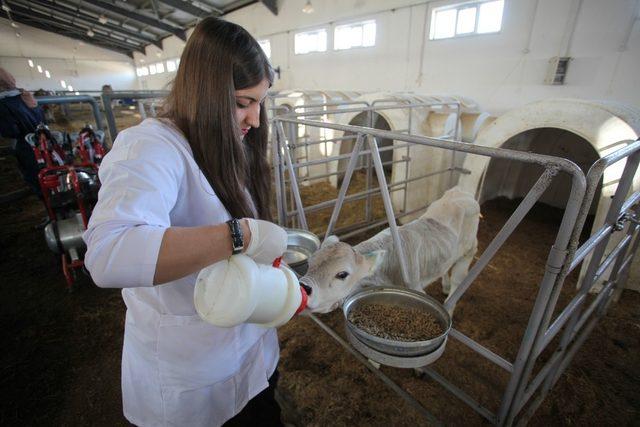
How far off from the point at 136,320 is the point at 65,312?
2.85m

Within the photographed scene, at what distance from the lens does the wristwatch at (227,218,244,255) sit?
0.78 meters

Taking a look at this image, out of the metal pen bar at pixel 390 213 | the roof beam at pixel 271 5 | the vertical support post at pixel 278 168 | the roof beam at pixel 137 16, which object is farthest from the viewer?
the roof beam at pixel 137 16

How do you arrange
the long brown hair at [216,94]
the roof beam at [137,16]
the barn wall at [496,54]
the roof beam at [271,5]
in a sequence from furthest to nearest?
1. the roof beam at [137,16]
2. the roof beam at [271,5]
3. the barn wall at [496,54]
4. the long brown hair at [216,94]

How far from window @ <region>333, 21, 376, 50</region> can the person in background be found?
758 centimetres

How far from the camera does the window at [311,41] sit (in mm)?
10164

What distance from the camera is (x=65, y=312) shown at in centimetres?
314

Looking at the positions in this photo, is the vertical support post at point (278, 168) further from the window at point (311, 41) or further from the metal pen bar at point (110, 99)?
the window at point (311, 41)

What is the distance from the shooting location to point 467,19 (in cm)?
645

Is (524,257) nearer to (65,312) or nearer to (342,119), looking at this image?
(342,119)

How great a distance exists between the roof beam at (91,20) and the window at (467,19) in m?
22.6

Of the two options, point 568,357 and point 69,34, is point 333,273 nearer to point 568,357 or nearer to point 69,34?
point 568,357

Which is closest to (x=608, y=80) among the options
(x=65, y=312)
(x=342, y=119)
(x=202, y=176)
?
(x=342, y=119)

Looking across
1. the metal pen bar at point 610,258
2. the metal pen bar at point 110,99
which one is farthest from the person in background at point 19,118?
the metal pen bar at point 610,258

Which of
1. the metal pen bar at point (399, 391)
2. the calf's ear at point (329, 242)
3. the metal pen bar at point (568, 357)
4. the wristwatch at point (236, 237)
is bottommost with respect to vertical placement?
the metal pen bar at point (568, 357)
